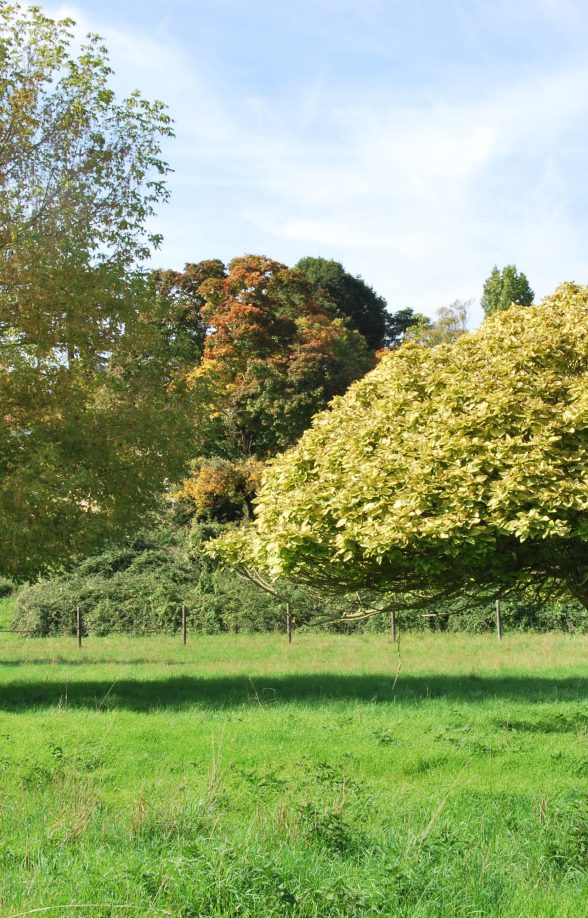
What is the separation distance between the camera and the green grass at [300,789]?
5223mm

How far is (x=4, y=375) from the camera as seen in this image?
1527 cm

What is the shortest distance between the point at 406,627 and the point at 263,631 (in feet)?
16.3

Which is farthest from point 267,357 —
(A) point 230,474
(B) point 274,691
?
(B) point 274,691

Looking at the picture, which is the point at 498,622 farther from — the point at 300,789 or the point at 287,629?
the point at 300,789

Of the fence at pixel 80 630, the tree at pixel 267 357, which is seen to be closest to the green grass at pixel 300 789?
the fence at pixel 80 630

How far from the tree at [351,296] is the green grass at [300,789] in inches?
1073

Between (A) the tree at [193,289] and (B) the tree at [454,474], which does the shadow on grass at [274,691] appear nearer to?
(B) the tree at [454,474]

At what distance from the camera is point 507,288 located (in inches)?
1768

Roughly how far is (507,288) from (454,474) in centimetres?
4097

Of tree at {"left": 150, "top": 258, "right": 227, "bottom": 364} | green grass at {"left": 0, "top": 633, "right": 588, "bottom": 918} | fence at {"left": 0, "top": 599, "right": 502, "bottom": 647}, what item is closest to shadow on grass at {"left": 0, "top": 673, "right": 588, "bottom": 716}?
green grass at {"left": 0, "top": 633, "right": 588, "bottom": 918}

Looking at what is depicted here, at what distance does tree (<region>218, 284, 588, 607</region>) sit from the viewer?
6.13 meters

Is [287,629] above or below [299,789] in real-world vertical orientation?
below

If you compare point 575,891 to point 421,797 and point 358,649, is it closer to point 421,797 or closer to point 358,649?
point 421,797

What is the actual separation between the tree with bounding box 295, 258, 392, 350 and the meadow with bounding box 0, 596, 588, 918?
2722 centimetres
